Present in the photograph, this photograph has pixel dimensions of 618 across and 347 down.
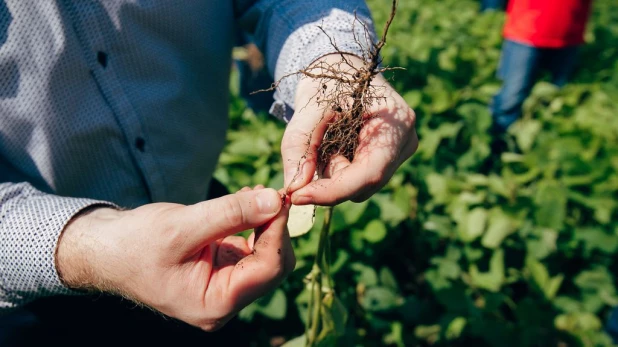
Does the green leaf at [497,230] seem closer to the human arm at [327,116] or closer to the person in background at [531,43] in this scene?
the human arm at [327,116]

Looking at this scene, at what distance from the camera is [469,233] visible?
1792 mm

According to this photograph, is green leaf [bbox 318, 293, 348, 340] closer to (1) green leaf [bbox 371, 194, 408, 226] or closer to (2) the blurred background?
(2) the blurred background

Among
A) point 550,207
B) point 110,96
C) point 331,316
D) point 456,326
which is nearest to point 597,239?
point 550,207

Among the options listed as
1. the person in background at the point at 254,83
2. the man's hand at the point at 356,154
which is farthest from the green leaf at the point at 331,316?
the person in background at the point at 254,83

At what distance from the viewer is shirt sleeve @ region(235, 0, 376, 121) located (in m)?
1.07

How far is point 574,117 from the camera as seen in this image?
2.48 meters

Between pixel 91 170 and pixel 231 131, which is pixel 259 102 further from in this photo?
pixel 91 170

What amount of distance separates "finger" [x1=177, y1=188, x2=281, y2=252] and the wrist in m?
0.17

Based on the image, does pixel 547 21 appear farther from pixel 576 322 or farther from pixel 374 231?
pixel 374 231

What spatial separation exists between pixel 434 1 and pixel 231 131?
3597 mm

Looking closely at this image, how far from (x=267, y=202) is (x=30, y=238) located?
1.52ft

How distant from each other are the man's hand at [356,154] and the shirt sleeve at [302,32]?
9 cm

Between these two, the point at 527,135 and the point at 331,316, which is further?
the point at 527,135

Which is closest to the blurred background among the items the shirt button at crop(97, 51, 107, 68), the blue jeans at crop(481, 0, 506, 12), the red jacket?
Result: the red jacket
